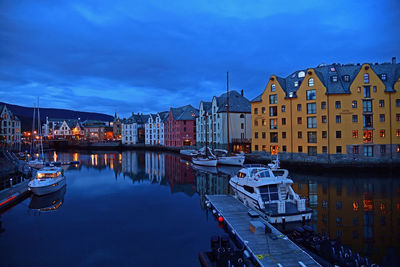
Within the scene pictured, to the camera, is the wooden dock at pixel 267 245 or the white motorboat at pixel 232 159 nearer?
the wooden dock at pixel 267 245

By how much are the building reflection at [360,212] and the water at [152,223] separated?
0.06m

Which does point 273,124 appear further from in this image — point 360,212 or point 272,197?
point 272,197

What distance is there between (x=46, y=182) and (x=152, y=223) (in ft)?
45.9

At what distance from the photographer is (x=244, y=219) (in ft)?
55.5

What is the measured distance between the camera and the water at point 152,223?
47.0 feet

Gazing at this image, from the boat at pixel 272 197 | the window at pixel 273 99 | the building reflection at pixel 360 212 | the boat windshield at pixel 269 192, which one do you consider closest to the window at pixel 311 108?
the window at pixel 273 99

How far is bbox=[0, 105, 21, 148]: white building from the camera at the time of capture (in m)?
80.8

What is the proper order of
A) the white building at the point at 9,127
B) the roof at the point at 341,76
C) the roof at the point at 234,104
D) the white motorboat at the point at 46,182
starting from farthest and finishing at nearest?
the white building at the point at 9,127 → the roof at the point at 234,104 → the roof at the point at 341,76 → the white motorboat at the point at 46,182

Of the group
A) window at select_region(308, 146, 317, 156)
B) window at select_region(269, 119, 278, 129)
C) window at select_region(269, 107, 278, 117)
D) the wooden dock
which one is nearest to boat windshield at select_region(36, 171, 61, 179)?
the wooden dock

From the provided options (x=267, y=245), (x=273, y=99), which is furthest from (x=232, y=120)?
(x=267, y=245)

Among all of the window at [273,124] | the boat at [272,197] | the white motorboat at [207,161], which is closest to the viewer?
the boat at [272,197]

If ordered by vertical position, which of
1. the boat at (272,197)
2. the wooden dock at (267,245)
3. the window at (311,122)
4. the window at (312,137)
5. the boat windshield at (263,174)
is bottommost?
the wooden dock at (267,245)

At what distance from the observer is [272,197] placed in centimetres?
1992

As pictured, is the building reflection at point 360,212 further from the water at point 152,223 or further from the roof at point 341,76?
the roof at point 341,76
